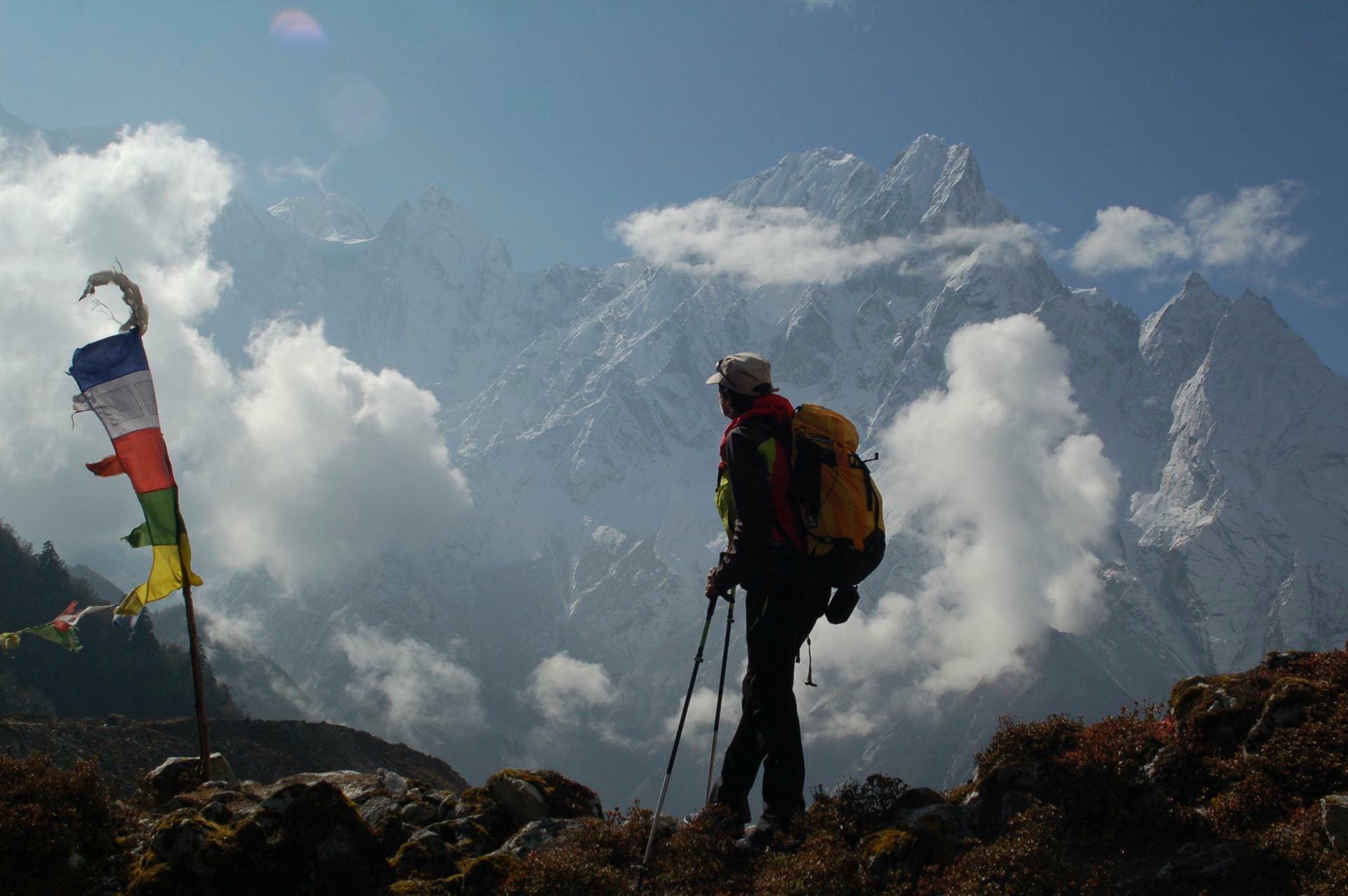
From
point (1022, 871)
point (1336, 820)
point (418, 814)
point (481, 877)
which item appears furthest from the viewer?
point (418, 814)

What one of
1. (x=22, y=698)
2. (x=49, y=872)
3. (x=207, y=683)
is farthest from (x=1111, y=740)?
(x=207, y=683)

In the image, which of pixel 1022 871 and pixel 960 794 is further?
pixel 960 794

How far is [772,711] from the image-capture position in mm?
7887

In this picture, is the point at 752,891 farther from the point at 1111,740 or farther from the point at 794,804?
the point at 1111,740

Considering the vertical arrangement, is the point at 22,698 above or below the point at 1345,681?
above

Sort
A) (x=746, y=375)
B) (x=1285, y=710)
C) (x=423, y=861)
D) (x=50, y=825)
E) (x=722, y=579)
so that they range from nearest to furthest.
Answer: (x=50, y=825)
(x=1285, y=710)
(x=722, y=579)
(x=423, y=861)
(x=746, y=375)

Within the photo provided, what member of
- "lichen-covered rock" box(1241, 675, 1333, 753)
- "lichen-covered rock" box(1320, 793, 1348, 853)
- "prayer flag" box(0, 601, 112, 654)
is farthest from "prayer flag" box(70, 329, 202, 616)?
"lichen-covered rock" box(1320, 793, 1348, 853)

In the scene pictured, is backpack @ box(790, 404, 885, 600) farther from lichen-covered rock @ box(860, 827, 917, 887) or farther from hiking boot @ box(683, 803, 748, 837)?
hiking boot @ box(683, 803, 748, 837)

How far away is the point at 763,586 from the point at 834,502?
0.90m

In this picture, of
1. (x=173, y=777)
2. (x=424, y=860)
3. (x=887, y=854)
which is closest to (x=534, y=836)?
(x=424, y=860)

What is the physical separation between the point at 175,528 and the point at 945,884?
31.7 ft

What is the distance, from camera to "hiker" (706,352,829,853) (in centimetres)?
744

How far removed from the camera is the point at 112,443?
1133cm

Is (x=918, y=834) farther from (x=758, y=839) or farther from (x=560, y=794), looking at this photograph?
(x=560, y=794)
